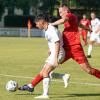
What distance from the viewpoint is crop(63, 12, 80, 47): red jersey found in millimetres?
12351

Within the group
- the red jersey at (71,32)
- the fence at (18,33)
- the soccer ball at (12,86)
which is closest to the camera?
the soccer ball at (12,86)

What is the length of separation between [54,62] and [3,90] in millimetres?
1983

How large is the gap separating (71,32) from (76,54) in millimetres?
677

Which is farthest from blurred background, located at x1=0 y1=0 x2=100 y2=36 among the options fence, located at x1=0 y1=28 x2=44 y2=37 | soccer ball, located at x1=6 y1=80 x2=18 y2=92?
soccer ball, located at x1=6 y1=80 x2=18 y2=92

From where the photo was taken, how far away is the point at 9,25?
78000 millimetres

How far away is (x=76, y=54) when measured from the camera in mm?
12148

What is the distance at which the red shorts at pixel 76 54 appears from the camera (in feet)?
39.7

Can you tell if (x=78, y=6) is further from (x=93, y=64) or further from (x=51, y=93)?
(x=51, y=93)

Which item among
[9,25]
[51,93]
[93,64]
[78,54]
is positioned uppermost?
[78,54]

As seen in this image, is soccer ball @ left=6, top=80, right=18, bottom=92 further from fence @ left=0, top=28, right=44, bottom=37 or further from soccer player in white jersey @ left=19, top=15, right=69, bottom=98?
fence @ left=0, top=28, right=44, bottom=37

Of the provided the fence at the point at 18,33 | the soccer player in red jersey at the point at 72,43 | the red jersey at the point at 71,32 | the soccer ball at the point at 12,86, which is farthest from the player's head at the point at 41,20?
the fence at the point at 18,33

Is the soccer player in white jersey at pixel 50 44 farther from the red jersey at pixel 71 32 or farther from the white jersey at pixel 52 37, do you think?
the red jersey at pixel 71 32

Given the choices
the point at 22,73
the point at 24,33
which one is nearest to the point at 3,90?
the point at 22,73

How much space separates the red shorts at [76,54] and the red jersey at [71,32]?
12cm
